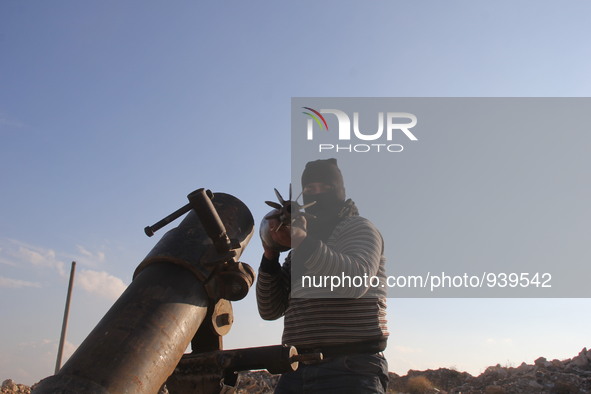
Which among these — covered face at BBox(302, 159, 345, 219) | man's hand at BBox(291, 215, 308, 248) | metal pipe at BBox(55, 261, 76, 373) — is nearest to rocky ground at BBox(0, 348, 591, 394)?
metal pipe at BBox(55, 261, 76, 373)

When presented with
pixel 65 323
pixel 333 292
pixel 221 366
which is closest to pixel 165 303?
pixel 221 366

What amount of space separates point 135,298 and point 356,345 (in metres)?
1.19

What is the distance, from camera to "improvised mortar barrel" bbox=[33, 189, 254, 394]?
2.32 m

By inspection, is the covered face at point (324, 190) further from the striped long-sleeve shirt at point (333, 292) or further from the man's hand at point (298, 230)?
the man's hand at point (298, 230)

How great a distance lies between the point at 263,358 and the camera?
2.63 m

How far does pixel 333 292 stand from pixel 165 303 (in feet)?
3.03

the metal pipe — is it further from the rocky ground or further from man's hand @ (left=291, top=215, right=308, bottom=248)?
man's hand @ (left=291, top=215, right=308, bottom=248)

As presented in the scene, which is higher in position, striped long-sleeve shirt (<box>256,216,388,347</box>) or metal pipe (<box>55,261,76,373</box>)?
metal pipe (<box>55,261,76,373</box>)

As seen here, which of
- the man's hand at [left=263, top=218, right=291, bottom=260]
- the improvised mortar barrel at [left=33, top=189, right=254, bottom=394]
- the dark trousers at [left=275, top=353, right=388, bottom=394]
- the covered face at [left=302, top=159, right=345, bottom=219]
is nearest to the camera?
the improvised mortar barrel at [left=33, top=189, right=254, bottom=394]

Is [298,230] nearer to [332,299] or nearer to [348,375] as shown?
[332,299]

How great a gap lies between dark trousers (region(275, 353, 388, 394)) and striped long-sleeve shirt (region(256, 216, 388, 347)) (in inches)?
4.6

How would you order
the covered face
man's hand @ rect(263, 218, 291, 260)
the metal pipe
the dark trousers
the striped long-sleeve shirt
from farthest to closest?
1. the metal pipe
2. the covered face
3. the striped long-sleeve shirt
4. the dark trousers
5. man's hand @ rect(263, 218, 291, 260)

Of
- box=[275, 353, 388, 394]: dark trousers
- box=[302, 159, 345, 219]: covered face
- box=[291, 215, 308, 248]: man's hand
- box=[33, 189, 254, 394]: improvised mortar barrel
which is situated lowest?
box=[275, 353, 388, 394]: dark trousers

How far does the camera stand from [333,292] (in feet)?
9.74
